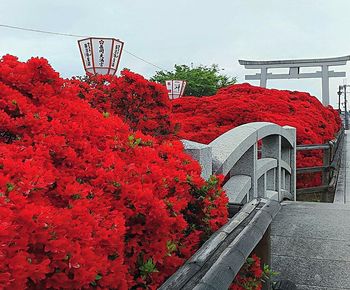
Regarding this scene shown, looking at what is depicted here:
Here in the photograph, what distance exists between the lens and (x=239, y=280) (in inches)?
78.1

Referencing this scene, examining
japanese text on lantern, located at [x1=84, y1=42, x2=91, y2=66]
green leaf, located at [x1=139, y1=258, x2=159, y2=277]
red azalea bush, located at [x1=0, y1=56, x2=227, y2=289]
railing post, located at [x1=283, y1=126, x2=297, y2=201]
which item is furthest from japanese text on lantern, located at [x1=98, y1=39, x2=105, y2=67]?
green leaf, located at [x1=139, y1=258, x2=159, y2=277]

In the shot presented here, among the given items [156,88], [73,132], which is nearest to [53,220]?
[73,132]

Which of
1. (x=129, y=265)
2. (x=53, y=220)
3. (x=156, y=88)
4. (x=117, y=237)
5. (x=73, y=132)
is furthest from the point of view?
(x=156, y=88)

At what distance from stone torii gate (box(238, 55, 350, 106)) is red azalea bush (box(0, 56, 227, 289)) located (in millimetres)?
22684

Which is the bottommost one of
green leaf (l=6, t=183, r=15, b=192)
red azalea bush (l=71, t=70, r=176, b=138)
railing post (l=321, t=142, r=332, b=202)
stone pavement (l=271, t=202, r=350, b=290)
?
stone pavement (l=271, t=202, r=350, b=290)

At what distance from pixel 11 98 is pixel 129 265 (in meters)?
0.83

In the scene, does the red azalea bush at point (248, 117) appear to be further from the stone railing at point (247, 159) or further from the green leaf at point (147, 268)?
the green leaf at point (147, 268)

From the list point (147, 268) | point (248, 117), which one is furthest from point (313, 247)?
point (248, 117)

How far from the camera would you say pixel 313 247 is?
3.76 m

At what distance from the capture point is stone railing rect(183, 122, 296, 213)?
9.90 ft

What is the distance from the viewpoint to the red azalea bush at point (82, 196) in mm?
1104

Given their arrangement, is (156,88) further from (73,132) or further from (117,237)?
(117,237)

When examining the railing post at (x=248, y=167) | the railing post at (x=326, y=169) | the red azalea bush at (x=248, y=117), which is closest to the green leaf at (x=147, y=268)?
the railing post at (x=248, y=167)

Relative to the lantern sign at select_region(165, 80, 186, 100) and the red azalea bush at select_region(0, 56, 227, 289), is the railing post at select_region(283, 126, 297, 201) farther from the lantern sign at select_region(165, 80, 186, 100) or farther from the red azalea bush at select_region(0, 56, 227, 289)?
the lantern sign at select_region(165, 80, 186, 100)
